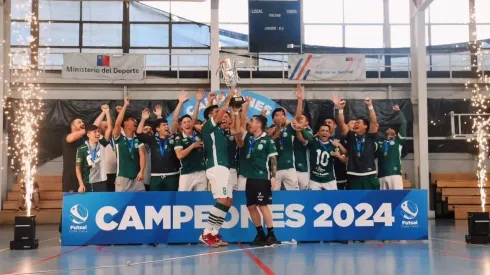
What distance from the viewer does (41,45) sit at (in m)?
17.0

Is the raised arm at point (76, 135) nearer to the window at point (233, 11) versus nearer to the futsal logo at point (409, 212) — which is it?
the futsal logo at point (409, 212)

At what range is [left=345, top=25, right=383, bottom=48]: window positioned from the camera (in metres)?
18.8

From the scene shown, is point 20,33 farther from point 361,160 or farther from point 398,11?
point 398,11

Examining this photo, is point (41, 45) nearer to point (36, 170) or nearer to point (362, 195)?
point (36, 170)

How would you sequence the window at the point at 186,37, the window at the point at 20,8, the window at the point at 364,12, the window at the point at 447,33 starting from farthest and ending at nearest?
the window at the point at 364,12 < the window at the point at 447,33 < the window at the point at 186,37 < the window at the point at 20,8

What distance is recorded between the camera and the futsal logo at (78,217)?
783cm

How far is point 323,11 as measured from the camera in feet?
61.9

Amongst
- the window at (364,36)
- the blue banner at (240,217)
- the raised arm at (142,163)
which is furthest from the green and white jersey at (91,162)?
the window at (364,36)

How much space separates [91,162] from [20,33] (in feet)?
35.2

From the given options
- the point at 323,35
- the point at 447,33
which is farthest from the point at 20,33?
the point at 447,33

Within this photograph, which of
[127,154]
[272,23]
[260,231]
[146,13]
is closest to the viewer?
[260,231]

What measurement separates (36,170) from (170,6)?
728cm

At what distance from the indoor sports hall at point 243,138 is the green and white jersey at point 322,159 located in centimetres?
2

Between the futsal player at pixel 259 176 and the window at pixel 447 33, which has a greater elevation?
the window at pixel 447 33
